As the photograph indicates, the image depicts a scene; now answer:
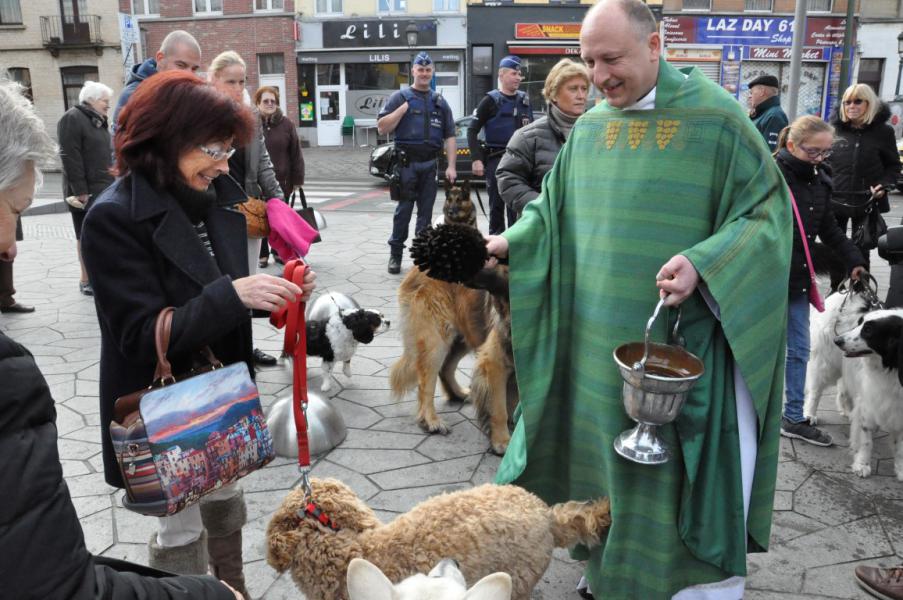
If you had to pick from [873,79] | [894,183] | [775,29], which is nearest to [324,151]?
[775,29]

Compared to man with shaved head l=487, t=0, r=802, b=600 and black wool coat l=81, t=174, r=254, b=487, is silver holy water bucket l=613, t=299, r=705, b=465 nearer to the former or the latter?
man with shaved head l=487, t=0, r=802, b=600

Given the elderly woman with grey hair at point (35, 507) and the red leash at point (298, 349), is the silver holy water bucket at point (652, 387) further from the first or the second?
the elderly woman with grey hair at point (35, 507)

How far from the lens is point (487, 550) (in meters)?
2.15

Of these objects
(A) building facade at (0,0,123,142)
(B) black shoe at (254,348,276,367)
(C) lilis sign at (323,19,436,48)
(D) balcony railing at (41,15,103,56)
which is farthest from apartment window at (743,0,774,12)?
(B) black shoe at (254,348,276,367)

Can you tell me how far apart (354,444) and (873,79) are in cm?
3179

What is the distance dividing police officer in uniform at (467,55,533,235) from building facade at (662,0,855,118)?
22.0 metres

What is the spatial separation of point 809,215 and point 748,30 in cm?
2691

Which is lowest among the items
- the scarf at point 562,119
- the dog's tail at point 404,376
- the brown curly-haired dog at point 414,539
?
the dog's tail at point 404,376

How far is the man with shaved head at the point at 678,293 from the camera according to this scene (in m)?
2.27

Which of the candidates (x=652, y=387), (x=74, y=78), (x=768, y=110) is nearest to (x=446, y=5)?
(x=74, y=78)

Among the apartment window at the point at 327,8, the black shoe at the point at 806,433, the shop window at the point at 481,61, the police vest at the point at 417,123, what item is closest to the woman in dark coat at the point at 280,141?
the police vest at the point at 417,123

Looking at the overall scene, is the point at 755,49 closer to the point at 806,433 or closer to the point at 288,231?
the point at 806,433

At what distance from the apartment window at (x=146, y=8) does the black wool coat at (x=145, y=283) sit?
3393 centimetres

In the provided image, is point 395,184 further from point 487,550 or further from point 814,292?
point 487,550
